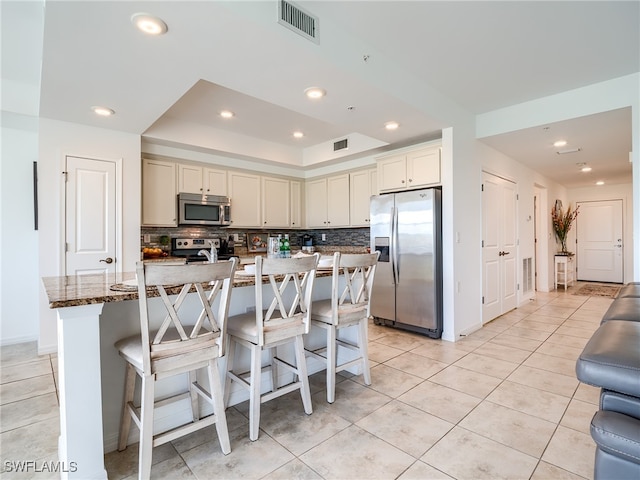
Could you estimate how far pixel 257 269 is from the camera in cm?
174

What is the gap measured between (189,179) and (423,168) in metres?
3.06

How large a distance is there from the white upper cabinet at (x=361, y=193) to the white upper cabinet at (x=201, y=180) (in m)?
1.96

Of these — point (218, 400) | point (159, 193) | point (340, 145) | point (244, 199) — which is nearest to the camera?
point (218, 400)

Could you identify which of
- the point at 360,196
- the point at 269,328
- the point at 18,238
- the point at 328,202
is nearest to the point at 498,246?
the point at 360,196

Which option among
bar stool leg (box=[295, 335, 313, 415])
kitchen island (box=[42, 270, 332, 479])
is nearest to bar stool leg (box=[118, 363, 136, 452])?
kitchen island (box=[42, 270, 332, 479])

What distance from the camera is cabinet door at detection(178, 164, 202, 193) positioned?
4.38 metres

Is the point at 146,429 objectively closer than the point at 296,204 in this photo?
Yes

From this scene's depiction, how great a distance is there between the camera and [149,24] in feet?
5.82

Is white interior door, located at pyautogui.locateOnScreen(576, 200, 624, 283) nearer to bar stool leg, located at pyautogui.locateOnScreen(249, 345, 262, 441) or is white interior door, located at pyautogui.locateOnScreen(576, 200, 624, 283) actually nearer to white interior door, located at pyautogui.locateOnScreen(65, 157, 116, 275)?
bar stool leg, located at pyautogui.locateOnScreen(249, 345, 262, 441)

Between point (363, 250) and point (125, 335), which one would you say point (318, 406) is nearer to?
point (125, 335)

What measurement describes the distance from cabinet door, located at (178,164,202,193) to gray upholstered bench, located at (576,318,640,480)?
4387 millimetres

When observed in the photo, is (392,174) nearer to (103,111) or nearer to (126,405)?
(103,111)

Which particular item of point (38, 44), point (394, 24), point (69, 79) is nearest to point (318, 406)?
point (394, 24)

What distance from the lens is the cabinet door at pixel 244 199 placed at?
4.93 meters
